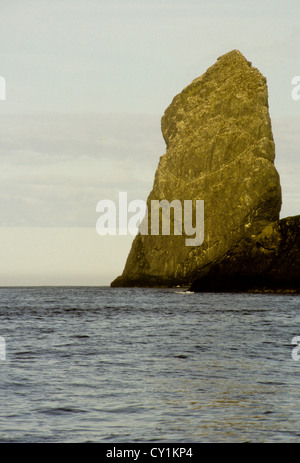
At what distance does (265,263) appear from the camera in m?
126

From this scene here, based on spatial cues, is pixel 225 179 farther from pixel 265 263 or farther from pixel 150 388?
pixel 150 388

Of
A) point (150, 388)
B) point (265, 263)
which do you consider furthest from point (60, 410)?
point (265, 263)

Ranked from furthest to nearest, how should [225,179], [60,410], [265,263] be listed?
[225,179]
[265,263]
[60,410]

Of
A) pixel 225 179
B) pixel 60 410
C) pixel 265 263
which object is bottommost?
pixel 60 410

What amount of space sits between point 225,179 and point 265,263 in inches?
2538

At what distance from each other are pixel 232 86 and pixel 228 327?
6112 inches

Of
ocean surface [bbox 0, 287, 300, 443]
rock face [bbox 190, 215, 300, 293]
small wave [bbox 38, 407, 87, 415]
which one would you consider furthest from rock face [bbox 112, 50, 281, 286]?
small wave [bbox 38, 407, 87, 415]

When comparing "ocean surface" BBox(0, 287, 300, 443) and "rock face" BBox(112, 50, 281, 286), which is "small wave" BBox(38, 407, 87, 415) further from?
"rock face" BBox(112, 50, 281, 286)

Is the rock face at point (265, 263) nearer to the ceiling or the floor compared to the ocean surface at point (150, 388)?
nearer to the ceiling

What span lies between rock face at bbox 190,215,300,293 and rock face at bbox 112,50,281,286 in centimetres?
4375

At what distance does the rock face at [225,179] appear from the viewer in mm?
181500

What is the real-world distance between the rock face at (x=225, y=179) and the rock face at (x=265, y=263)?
43.8 m

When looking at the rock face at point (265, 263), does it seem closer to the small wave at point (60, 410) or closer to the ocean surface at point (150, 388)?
the ocean surface at point (150, 388)

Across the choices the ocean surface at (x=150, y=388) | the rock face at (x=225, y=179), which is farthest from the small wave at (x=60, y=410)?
the rock face at (x=225, y=179)
